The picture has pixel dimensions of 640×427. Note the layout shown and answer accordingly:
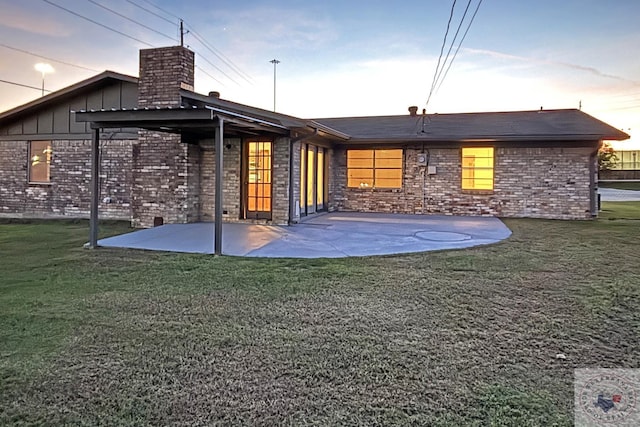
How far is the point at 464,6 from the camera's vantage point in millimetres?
8211

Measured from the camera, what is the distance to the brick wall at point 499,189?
44.8 ft

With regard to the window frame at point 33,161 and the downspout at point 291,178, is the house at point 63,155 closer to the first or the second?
the window frame at point 33,161

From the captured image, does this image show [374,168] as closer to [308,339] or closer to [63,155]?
[63,155]

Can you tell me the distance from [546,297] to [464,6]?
5.73 metres

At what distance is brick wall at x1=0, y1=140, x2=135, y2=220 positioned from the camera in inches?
513

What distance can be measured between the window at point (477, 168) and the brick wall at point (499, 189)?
187 mm

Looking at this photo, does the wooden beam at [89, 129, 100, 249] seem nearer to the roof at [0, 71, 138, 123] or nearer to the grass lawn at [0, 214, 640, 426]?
the grass lawn at [0, 214, 640, 426]

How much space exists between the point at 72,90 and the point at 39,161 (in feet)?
9.31

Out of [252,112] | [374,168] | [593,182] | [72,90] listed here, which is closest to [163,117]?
[252,112]

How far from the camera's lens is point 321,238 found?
9.12m

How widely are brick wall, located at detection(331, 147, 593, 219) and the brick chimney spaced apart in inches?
Result: 240

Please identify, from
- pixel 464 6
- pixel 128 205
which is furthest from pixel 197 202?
pixel 464 6
